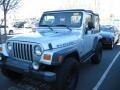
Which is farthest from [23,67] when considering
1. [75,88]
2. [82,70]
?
[82,70]

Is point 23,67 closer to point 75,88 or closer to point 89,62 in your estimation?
point 75,88

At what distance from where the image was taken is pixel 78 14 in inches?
272

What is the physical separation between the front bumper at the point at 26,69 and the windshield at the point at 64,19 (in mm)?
2019

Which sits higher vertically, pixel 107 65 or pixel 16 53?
pixel 16 53

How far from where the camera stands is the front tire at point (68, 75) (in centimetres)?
505

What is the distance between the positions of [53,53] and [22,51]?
31.8 inches

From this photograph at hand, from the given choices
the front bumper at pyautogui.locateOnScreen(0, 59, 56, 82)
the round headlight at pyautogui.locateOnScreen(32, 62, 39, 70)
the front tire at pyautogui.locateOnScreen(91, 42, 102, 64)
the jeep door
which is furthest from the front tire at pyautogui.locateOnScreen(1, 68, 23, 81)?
the front tire at pyautogui.locateOnScreen(91, 42, 102, 64)

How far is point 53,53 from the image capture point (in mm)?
4941

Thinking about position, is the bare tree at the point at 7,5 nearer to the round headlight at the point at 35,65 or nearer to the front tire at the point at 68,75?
the front tire at the point at 68,75

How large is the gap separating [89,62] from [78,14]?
3032 millimetres

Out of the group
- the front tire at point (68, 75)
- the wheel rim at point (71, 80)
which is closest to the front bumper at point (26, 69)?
the front tire at point (68, 75)

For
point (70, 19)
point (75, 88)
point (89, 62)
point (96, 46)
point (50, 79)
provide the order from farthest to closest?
point (89, 62) < point (96, 46) < point (70, 19) < point (75, 88) < point (50, 79)

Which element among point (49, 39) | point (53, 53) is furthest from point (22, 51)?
point (53, 53)

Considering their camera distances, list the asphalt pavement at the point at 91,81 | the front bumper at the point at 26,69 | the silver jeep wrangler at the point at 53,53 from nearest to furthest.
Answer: the front bumper at the point at 26,69
the silver jeep wrangler at the point at 53,53
the asphalt pavement at the point at 91,81
